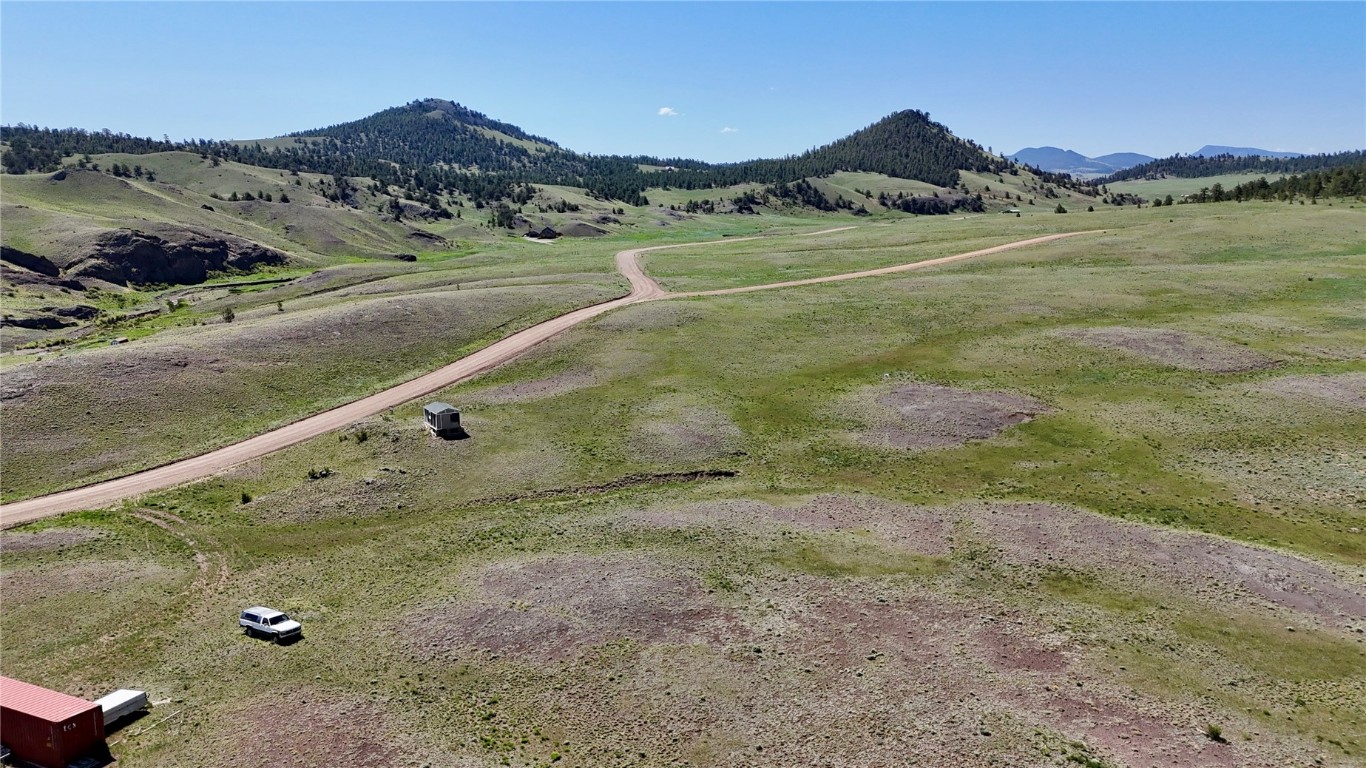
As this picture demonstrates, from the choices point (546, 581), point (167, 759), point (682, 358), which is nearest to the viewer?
point (167, 759)

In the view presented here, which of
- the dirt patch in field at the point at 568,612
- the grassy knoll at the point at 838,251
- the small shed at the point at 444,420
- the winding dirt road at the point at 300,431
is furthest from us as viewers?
Answer: the grassy knoll at the point at 838,251

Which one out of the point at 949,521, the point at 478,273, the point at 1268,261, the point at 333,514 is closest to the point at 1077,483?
the point at 949,521

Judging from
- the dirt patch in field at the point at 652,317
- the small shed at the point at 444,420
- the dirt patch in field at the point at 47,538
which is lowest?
the dirt patch in field at the point at 47,538

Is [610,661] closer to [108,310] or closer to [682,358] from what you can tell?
[682,358]

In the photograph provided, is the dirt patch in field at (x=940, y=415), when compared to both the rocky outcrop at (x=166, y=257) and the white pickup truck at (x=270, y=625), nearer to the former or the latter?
the white pickup truck at (x=270, y=625)

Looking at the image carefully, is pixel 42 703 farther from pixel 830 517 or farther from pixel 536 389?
pixel 536 389

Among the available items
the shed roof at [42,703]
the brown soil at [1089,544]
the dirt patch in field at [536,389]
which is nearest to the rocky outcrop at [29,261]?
the dirt patch in field at [536,389]

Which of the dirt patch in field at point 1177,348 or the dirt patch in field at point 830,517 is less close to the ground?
the dirt patch in field at point 1177,348
